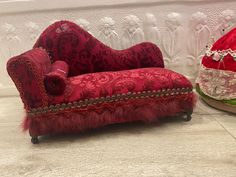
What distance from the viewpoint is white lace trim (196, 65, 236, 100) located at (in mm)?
2223

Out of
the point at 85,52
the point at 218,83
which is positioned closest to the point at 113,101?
the point at 85,52

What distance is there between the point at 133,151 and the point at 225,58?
1.11m

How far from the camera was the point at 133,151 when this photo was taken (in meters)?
1.74

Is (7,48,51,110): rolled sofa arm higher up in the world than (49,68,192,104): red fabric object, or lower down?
higher up

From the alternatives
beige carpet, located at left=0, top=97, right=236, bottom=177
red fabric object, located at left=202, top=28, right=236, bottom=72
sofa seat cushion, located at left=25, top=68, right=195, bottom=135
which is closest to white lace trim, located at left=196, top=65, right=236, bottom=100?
red fabric object, located at left=202, top=28, right=236, bottom=72

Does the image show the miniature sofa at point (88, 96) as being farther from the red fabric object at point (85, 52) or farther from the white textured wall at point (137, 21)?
the white textured wall at point (137, 21)

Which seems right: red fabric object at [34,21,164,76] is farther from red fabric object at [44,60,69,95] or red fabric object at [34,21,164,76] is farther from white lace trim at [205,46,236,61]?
red fabric object at [44,60,69,95]

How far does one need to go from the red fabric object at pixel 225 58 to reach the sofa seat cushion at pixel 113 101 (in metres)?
0.37

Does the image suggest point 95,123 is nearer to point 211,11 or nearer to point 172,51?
point 172,51

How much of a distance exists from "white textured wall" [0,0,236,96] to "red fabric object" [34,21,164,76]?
0.33m

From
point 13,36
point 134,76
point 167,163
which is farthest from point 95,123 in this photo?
point 13,36

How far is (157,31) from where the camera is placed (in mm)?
2783

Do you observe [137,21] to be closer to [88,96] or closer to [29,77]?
[88,96]

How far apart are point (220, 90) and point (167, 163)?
3.23 feet
